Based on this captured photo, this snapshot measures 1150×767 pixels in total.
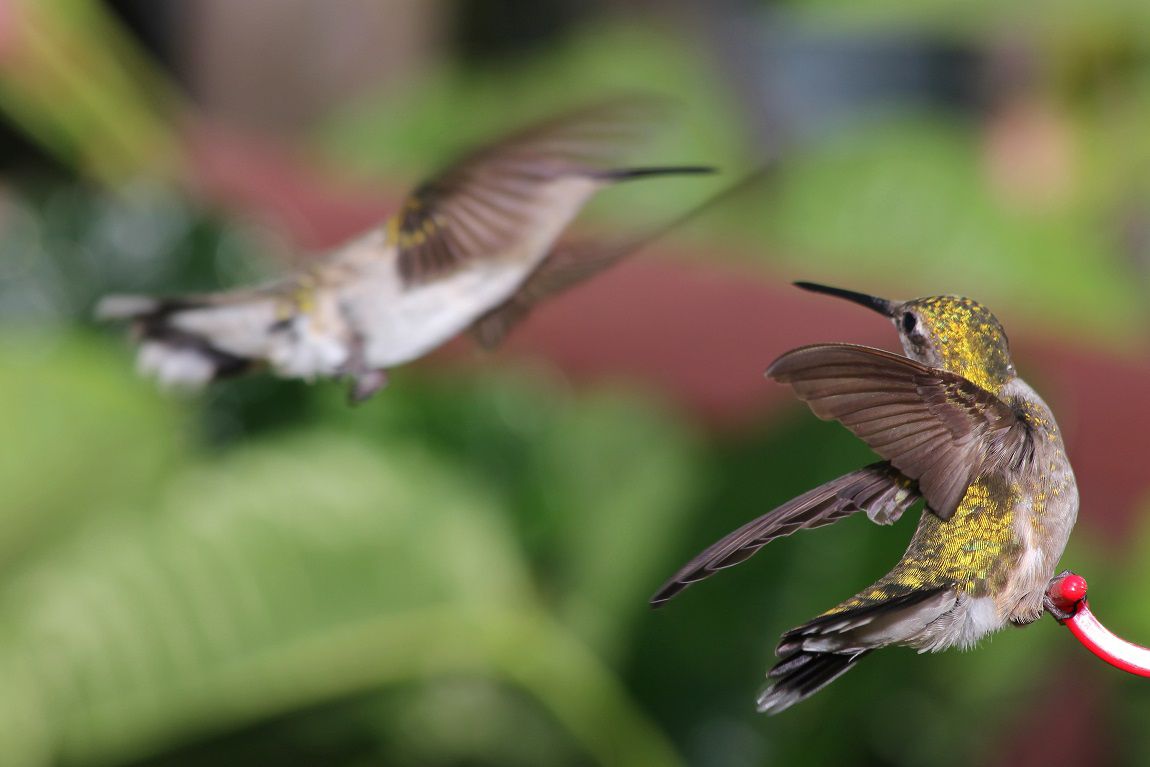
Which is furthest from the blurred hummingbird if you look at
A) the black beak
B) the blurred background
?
the blurred background

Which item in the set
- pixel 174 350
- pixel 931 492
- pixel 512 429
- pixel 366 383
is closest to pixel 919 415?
pixel 931 492

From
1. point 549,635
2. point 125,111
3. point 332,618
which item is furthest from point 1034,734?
point 125,111

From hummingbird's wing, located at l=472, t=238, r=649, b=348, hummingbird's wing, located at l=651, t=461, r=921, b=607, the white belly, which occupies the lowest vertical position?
hummingbird's wing, located at l=651, t=461, r=921, b=607

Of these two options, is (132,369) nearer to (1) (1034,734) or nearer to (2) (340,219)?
(2) (340,219)

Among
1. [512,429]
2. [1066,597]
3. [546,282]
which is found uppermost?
[546,282]

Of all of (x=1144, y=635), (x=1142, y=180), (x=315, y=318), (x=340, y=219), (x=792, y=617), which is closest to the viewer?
(x=315, y=318)

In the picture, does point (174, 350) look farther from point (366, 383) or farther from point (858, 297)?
point (858, 297)

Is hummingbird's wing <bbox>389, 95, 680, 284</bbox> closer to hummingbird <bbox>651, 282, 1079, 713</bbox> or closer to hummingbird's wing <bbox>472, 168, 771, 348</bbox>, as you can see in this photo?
hummingbird's wing <bbox>472, 168, 771, 348</bbox>
